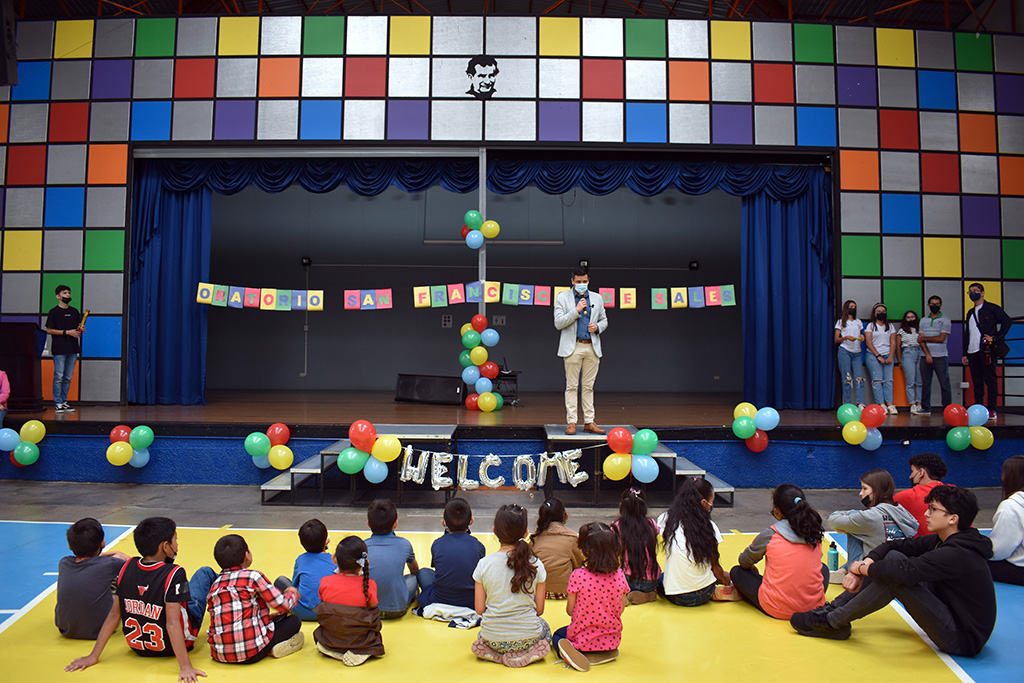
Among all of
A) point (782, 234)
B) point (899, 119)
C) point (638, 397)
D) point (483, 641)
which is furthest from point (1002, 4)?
point (483, 641)

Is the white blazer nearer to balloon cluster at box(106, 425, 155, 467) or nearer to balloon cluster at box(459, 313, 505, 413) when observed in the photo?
balloon cluster at box(459, 313, 505, 413)

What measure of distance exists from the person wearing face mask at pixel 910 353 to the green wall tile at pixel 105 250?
11.2 metres

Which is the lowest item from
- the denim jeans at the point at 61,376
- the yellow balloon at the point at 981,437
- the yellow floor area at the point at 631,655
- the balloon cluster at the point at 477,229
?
the yellow floor area at the point at 631,655

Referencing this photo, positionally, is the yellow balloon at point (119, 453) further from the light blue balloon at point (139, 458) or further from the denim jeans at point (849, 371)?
the denim jeans at point (849, 371)

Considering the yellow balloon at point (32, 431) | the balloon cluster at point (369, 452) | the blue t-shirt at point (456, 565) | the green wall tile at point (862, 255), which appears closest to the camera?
the blue t-shirt at point (456, 565)

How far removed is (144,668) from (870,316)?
9.61 meters

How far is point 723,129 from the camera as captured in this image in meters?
9.51

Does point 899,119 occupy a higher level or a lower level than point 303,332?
higher

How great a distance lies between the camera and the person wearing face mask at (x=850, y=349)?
9.06 m

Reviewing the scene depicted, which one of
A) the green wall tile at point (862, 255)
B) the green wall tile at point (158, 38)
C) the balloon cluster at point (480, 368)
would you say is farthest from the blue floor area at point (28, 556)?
the green wall tile at point (862, 255)

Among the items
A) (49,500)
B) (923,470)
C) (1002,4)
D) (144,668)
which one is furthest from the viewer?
(1002,4)

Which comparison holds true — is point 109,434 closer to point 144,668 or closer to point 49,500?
point 49,500

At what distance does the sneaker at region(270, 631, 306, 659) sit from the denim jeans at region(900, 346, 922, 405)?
8726mm

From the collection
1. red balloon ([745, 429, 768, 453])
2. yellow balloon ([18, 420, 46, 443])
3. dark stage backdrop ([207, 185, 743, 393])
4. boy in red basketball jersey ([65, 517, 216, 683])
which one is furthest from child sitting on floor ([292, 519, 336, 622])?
dark stage backdrop ([207, 185, 743, 393])
